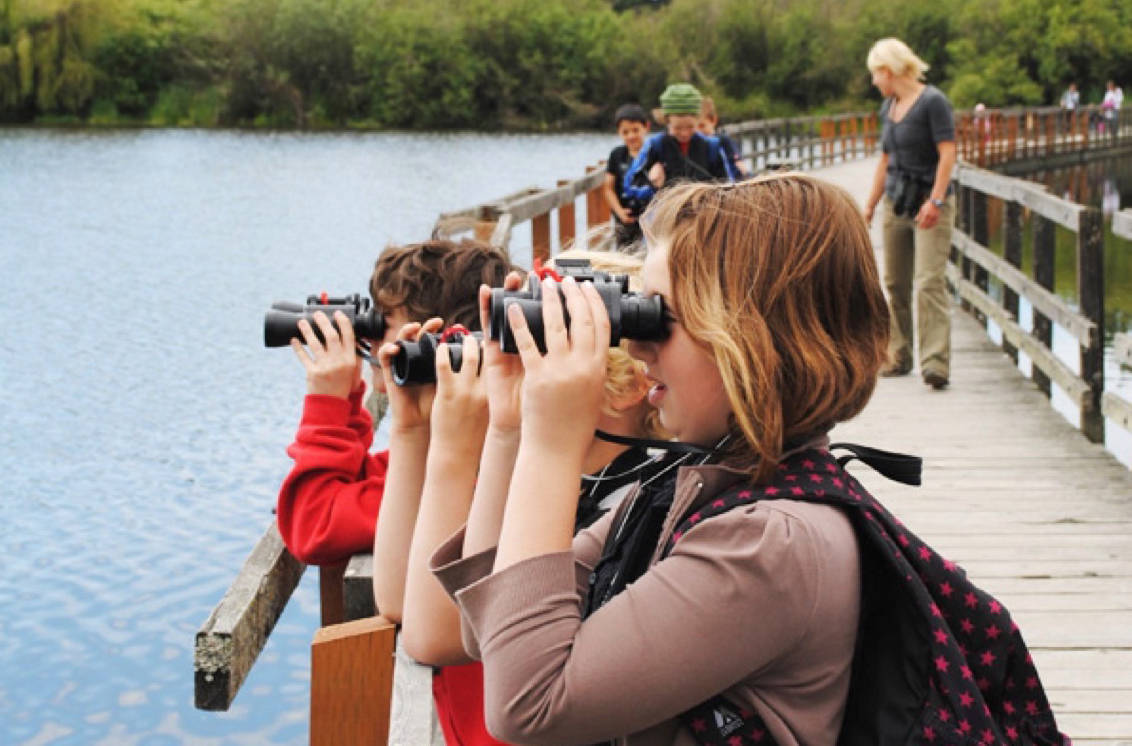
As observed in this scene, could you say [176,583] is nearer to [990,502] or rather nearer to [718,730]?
[990,502]

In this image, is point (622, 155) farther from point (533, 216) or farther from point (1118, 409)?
point (1118, 409)

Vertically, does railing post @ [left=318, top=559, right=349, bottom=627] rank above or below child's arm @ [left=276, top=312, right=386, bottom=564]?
below

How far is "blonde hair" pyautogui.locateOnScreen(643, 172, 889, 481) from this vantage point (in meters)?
1.33

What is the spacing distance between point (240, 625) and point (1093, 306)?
4105 mm

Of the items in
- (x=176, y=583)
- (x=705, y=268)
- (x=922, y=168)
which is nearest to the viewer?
(x=705, y=268)

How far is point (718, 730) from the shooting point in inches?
50.5

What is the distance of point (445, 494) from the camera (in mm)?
1704

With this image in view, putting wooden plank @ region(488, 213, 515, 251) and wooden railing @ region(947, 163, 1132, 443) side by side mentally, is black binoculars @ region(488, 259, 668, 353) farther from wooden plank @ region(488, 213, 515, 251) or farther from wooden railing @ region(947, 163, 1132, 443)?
wooden plank @ region(488, 213, 515, 251)

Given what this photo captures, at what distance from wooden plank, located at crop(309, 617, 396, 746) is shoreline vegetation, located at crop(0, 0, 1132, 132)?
5741 cm

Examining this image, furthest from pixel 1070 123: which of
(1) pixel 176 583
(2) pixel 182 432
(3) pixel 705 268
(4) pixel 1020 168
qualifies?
(3) pixel 705 268

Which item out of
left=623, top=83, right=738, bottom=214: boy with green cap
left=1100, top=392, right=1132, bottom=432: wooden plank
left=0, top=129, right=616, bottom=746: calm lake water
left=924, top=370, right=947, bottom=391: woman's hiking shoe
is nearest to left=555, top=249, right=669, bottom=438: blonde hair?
left=0, top=129, right=616, bottom=746: calm lake water

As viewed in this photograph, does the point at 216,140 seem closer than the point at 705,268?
No

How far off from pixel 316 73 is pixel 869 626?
6862 centimetres

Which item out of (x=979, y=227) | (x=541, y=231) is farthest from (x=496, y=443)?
(x=979, y=227)
